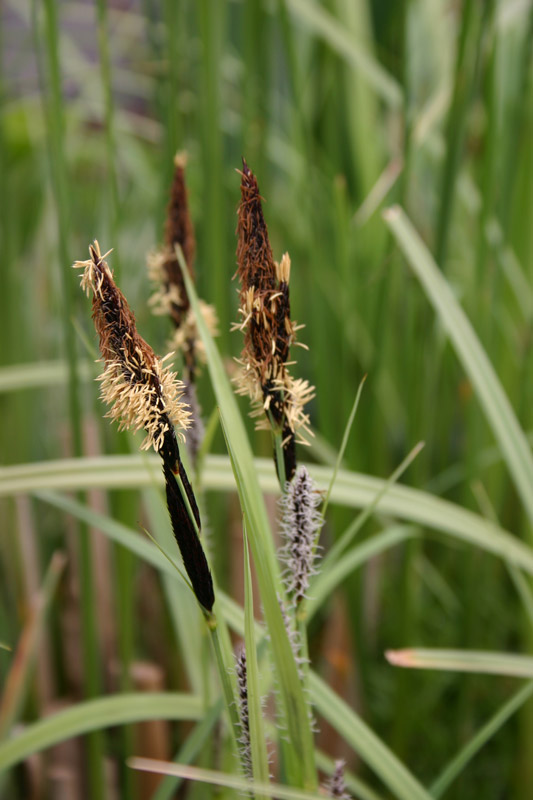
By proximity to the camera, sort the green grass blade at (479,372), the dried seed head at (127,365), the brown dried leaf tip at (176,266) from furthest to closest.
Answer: the green grass blade at (479,372), the brown dried leaf tip at (176,266), the dried seed head at (127,365)

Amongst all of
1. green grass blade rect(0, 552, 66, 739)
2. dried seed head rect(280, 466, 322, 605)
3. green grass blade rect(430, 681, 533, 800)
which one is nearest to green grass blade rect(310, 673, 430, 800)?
green grass blade rect(430, 681, 533, 800)

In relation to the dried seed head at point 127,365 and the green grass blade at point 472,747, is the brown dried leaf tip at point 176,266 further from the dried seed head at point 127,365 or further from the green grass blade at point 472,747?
the green grass blade at point 472,747

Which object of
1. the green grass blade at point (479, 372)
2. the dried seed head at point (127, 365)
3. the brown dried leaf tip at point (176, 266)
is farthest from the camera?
the green grass blade at point (479, 372)

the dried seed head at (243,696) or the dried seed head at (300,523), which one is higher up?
the dried seed head at (300,523)

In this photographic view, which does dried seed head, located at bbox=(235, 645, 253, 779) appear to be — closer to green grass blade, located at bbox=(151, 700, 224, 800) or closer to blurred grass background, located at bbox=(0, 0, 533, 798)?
green grass blade, located at bbox=(151, 700, 224, 800)

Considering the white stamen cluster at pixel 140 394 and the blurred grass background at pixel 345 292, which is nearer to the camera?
the white stamen cluster at pixel 140 394

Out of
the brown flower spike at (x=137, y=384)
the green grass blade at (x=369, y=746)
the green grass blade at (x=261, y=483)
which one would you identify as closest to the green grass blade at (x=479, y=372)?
the green grass blade at (x=261, y=483)

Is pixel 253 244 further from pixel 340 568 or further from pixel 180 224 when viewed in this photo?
pixel 340 568
